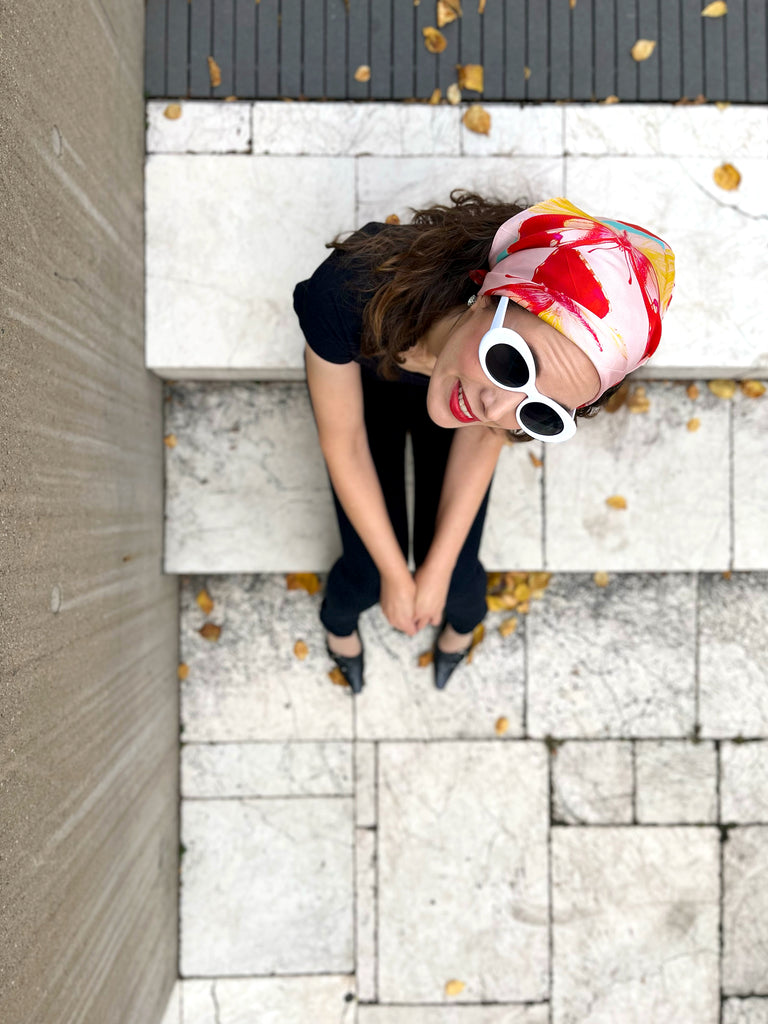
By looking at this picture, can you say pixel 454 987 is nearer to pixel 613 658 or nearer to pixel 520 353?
pixel 613 658

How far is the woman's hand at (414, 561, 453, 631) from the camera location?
89.2 inches

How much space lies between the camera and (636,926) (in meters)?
2.89

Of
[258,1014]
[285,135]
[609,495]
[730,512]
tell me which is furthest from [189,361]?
[258,1014]

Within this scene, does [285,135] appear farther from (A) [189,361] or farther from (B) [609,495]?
(B) [609,495]

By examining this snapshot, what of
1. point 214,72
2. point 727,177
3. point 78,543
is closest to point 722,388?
point 727,177

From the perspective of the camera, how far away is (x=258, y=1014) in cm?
283

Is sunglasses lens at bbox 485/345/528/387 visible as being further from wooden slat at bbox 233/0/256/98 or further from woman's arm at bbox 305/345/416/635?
wooden slat at bbox 233/0/256/98

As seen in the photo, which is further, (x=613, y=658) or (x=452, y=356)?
(x=613, y=658)

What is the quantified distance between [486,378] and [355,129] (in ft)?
5.40

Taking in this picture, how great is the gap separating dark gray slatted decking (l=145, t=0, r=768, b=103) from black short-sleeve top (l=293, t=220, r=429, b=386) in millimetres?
1183

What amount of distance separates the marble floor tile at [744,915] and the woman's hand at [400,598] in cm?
180

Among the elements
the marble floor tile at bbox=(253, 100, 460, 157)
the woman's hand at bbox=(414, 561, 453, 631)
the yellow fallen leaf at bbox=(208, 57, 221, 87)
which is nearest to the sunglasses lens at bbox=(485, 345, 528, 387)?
the woman's hand at bbox=(414, 561, 453, 631)

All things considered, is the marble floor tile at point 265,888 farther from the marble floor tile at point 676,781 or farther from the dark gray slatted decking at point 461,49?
the dark gray slatted decking at point 461,49

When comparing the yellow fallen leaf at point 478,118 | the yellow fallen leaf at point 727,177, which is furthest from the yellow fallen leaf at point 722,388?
the yellow fallen leaf at point 478,118
